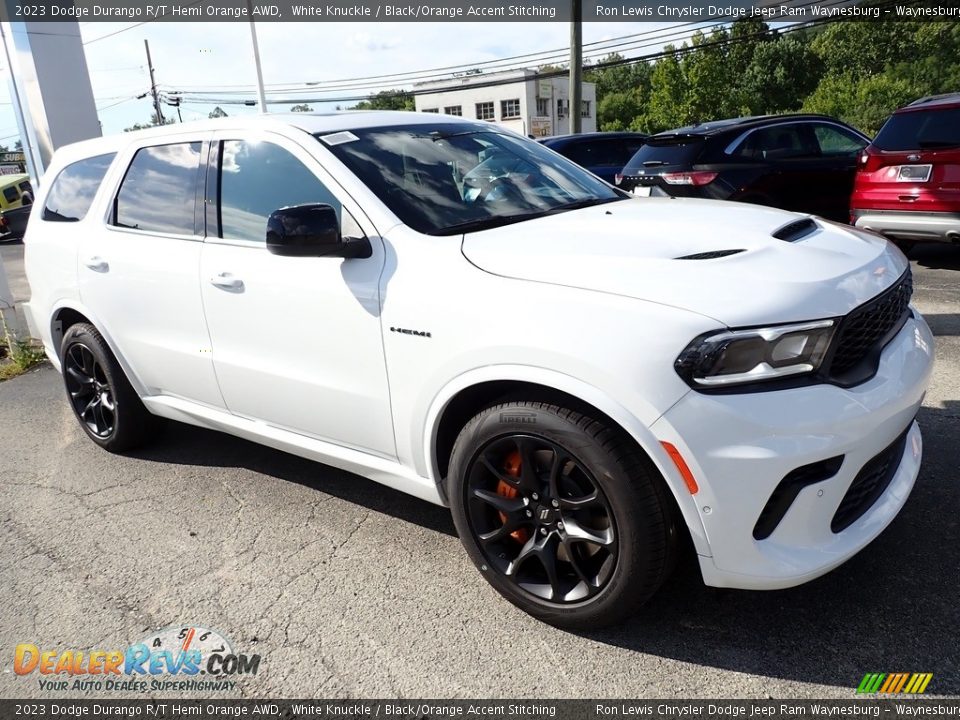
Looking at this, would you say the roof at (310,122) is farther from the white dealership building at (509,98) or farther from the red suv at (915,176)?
the white dealership building at (509,98)

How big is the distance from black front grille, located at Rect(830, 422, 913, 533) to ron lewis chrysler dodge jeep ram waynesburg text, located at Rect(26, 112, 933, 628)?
1 cm

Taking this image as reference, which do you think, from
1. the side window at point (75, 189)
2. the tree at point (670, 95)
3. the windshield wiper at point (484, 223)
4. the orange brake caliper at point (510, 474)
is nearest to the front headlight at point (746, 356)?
the orange brake caliper at point (510, 474)

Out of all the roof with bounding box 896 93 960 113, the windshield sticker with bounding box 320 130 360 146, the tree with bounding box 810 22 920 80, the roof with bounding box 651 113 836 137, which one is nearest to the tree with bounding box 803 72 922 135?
the tree with bounding box 810 22 920 80

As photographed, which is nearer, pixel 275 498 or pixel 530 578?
pixel 530 578

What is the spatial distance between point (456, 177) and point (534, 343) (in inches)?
45.8

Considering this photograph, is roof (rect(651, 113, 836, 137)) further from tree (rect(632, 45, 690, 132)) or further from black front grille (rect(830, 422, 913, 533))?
tree (rect(632, 45, 690, 132))

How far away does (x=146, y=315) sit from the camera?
367cm

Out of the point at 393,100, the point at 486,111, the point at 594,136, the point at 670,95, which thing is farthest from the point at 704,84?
the point at 594,136

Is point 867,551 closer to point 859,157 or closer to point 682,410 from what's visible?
point 682,410

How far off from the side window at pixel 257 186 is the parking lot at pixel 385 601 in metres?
1.35

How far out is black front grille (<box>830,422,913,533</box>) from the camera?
2244 millimetres

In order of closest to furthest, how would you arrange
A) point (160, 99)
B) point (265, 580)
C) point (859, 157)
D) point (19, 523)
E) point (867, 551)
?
point (867, 551)
point (265, 580)
point (19, 523)
point (859, 157)
point (160, 99)

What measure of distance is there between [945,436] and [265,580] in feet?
10.8

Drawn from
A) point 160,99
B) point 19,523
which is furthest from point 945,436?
point 160,99
